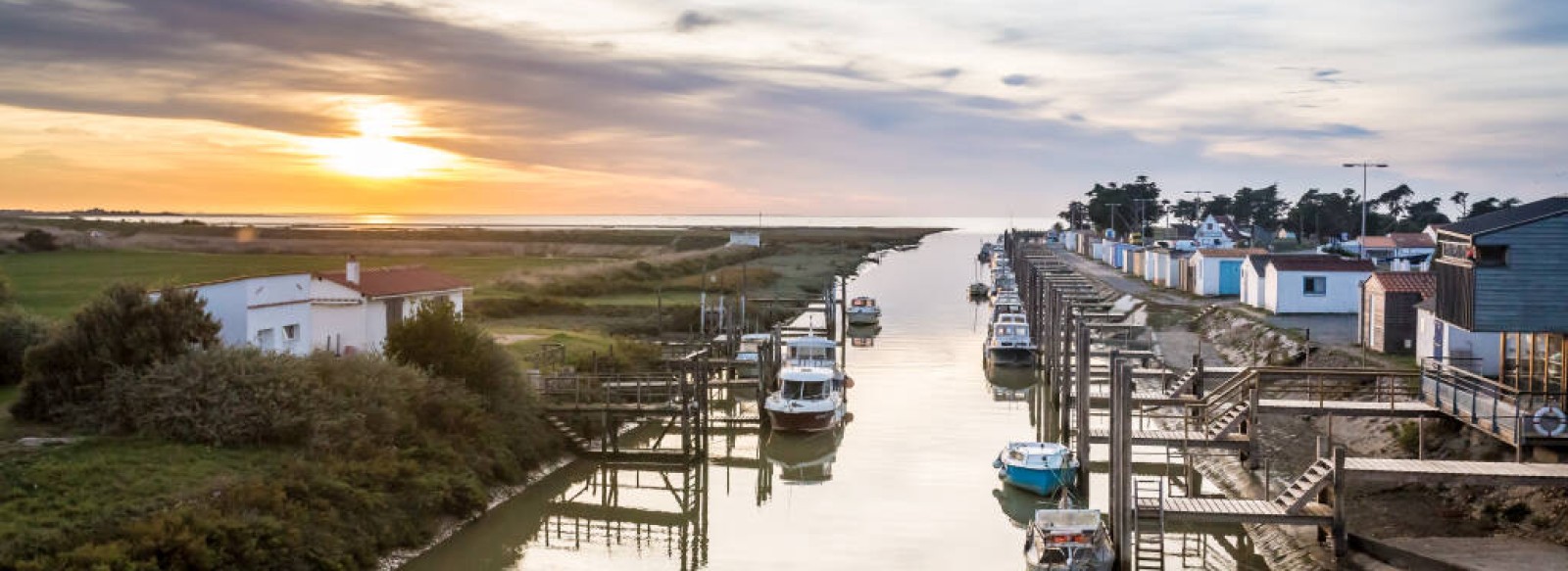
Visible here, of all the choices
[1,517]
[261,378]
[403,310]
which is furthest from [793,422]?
[1,517]

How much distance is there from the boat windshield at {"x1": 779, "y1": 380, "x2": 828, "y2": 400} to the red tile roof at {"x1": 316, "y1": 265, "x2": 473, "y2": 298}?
12.6m

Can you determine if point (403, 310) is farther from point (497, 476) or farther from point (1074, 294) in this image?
point (1074, 294)

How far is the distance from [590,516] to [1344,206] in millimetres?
170910

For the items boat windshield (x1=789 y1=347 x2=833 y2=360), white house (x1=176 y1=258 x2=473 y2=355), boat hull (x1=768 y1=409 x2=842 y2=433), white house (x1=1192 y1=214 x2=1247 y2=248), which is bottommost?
boat hull (x1=768 y1=409 x2=842 y2=433)

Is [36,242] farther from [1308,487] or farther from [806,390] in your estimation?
[1308,487]

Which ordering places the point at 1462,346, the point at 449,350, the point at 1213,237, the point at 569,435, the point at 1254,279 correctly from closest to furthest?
the point at 449,350
the point at 1462,346
the point at 569,435
the point at 1254,279
the point at 1213,237

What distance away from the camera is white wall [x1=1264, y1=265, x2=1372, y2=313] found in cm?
6119

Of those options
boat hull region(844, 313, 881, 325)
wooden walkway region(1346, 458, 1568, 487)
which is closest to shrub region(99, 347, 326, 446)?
wooden walkway region(1346, 458, 1568, 487)

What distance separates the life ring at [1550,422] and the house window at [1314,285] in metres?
37.4

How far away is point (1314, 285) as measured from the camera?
61.6 meters

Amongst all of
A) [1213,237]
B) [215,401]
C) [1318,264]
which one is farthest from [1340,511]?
[1213,237]

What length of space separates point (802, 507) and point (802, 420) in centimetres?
795

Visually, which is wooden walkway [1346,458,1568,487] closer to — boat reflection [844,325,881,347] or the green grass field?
the green grass field

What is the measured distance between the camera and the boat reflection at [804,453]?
37094 millimetres
